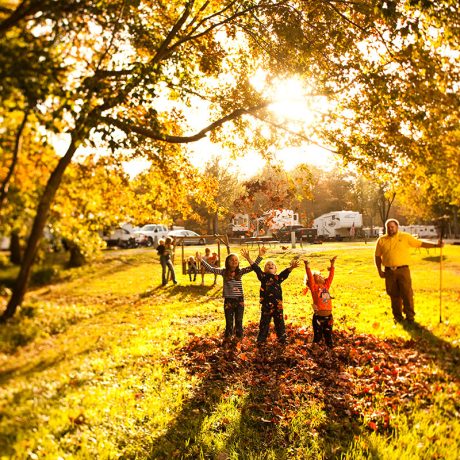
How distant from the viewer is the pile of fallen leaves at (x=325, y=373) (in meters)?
5.49

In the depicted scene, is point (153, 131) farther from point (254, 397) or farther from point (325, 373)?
point (325, 373)

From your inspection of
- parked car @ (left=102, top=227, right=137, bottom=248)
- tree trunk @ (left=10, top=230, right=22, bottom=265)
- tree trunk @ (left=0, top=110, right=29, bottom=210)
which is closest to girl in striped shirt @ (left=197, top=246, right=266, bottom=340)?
tree trunk @ (left=0, top=110, right=29, bottom=210)

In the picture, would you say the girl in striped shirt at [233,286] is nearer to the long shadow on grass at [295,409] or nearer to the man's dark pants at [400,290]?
Answer: the long shadow on grass at [295,409]

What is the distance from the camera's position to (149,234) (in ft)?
138

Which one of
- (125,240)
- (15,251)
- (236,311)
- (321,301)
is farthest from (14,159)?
(125,240)

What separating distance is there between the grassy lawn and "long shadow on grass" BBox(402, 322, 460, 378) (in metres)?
0.02

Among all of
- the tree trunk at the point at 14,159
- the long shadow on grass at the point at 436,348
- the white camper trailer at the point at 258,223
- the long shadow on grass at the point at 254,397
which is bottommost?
the long shadow on grass at the point at 254,397

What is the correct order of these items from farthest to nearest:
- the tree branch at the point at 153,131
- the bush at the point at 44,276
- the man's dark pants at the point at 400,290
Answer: the bush at the point at 44,276 < the man's dark pants at the point at 400,290 < the tree branch at the point at 153,131

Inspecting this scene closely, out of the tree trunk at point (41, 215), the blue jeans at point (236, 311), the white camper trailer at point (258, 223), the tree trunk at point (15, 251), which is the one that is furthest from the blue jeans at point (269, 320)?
the tree trunk at point (15, 251)

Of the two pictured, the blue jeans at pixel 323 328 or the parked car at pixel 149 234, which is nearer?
the blue jeans at pixel 323 328

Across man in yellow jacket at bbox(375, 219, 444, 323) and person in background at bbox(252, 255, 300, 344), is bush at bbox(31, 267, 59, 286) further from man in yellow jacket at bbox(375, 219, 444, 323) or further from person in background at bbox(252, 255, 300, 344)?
man in yellow jacket at bbox(375, 219, 444, 323)

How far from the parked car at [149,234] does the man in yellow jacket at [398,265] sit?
33513 mm

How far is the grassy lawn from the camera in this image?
4598 mm

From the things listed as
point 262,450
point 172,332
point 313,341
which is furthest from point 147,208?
point 262,450
